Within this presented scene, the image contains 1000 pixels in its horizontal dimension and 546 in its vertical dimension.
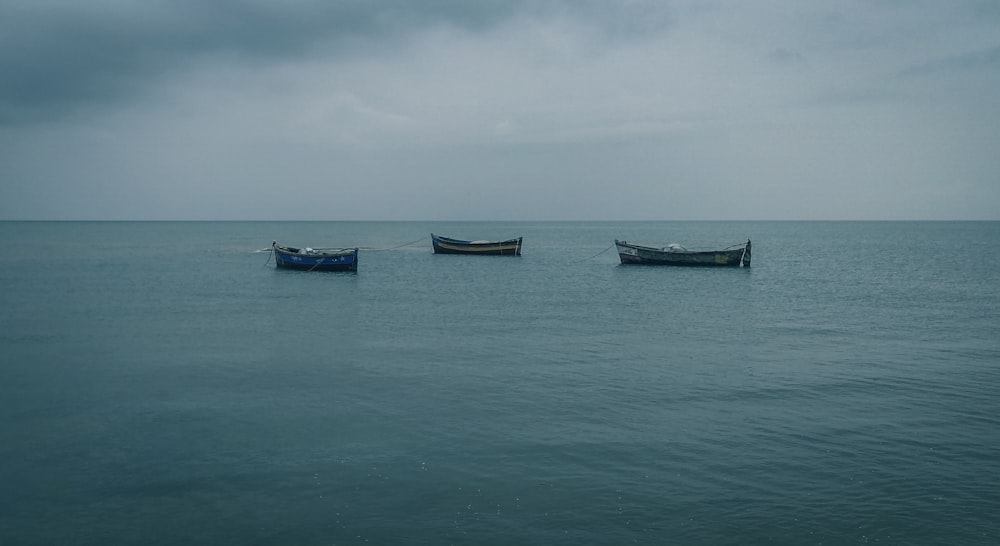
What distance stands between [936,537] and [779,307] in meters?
31.4

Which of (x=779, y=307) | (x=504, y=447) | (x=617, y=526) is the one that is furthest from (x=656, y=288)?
(x=617, y=526)

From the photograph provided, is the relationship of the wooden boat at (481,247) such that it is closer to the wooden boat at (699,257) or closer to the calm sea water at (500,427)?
the wooden boat at (699,257)

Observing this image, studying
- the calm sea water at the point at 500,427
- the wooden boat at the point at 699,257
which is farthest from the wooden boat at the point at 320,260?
the wooden boat at the point at 699,257

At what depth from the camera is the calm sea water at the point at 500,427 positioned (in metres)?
12.8

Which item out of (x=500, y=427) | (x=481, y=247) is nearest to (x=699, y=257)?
(x=481, y=247)

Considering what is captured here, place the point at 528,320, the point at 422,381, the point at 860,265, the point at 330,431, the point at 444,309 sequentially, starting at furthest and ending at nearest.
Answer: the point at 860,265
the point at 444,309
the point at 528,320
the point at 422,381
the point at 330,431

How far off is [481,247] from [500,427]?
6847 centimetres

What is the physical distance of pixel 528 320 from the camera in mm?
36656

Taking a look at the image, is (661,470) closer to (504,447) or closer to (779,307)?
(504,447)

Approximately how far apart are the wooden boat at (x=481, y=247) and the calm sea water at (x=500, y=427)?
153 feet

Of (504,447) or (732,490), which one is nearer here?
(732,490)

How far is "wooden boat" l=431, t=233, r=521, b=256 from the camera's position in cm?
8588

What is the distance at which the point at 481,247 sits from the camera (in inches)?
3388

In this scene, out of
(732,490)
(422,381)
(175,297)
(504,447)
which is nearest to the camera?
(732,490)
